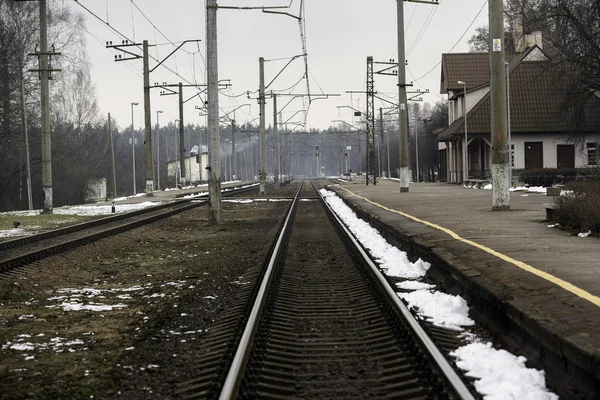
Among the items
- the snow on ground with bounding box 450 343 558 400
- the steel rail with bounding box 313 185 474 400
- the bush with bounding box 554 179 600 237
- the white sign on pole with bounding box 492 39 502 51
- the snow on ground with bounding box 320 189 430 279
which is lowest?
the snow on ground with bounding box 450 343 558 400

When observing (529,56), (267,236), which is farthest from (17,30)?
(267,236)

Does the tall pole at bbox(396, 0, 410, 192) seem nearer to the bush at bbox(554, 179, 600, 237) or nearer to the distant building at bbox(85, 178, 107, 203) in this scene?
the bush at bbox(554, 179, 600, 237)

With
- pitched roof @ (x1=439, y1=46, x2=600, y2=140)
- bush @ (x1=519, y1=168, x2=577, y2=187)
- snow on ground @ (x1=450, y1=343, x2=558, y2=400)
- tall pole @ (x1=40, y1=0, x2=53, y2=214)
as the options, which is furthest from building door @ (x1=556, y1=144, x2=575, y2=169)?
snow on ground @ (x1=450, y1=343, x2=558, y2=400)

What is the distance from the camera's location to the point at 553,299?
7.50 meters

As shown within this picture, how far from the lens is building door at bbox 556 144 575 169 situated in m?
48.1

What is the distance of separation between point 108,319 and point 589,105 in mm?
42211

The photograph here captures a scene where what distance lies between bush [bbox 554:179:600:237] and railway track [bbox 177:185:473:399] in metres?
5.17

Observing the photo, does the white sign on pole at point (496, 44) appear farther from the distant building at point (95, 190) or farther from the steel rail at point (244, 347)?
the distant building at point (95, 190)

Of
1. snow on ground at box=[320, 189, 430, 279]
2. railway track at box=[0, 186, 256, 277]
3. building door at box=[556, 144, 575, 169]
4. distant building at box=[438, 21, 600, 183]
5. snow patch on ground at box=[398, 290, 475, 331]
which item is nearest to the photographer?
snow patch on ground at box=[398, 290, 475, 331]

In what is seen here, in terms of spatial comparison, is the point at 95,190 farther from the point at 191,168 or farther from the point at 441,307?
the point at 441,307

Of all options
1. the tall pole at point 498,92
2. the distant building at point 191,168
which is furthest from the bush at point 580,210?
the distant building at point 191,168

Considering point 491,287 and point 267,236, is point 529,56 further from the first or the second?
point 491,287

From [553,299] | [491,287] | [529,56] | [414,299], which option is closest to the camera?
[553,299]

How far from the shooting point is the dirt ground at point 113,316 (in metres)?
6.02
